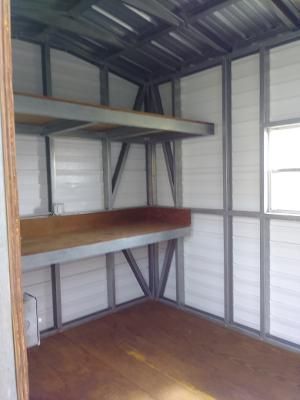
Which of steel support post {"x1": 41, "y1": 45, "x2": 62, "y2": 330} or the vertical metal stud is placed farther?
the vertical metal stud

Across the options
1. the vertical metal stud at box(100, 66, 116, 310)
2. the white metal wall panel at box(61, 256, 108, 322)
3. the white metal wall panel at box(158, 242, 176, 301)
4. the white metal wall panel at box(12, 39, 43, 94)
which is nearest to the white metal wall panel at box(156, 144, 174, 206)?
the white metal wall panel at box(158, 242, 176, 301)

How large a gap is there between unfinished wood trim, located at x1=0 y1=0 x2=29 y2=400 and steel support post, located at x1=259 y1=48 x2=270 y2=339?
3362 mm

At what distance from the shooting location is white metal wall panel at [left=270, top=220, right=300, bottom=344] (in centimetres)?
351

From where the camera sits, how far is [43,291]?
4035 millimetres

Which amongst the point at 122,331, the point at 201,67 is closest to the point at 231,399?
the point at 122,331

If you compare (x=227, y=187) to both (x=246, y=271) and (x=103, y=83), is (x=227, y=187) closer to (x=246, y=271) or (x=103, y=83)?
(x=246, y=271)

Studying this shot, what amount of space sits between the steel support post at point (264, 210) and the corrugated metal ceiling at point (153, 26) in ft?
1.20

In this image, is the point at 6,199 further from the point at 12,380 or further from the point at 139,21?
the point at 139,21

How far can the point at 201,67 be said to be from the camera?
4191 millimetres

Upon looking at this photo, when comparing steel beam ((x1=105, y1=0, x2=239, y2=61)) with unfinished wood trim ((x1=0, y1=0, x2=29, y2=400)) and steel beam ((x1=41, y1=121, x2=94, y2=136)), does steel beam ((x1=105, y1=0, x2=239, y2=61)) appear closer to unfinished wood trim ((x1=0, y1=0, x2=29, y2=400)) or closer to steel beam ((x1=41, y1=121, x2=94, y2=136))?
steel beam ((x1=41, y1=121, x2=94, y2=136))

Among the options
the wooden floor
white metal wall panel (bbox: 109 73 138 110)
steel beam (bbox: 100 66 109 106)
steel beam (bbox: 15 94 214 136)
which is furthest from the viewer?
white metal wall panel (bbox: 109 73 138 110)

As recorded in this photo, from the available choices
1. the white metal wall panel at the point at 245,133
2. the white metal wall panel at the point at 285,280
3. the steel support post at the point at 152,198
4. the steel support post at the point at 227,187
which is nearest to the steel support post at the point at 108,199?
the steel support post at the point at 152,198

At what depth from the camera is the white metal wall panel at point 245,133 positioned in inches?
147

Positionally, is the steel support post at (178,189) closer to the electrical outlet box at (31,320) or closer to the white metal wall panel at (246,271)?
the white metal wall panel at (246,271)
